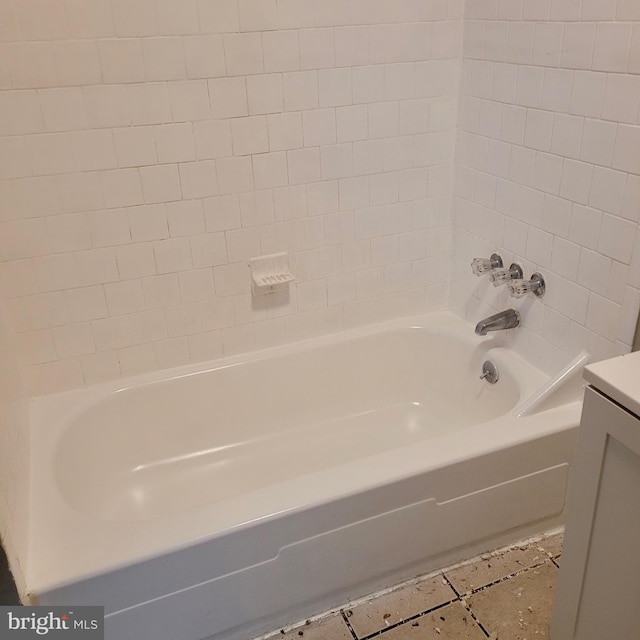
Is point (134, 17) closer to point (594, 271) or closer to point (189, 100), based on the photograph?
point (189, 100)

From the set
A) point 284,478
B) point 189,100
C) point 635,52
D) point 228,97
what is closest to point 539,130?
point 635,52

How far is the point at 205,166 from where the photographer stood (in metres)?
1.92

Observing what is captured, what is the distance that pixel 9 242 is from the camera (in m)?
1.80

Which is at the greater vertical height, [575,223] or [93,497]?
[575,223]

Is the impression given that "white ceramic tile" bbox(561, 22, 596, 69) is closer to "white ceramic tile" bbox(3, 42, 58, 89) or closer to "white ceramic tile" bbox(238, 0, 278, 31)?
"white ceramic tile" bbox(238, 0, 278, 31)

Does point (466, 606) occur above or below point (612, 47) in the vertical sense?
below

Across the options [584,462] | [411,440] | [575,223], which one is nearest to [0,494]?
[584,462]

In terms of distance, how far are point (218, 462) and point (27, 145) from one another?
116cm

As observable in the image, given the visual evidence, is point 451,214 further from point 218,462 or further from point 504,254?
point 218,462

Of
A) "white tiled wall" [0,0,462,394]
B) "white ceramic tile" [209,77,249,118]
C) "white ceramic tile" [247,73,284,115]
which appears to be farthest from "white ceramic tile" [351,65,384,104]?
"white ceramic tile" [209,77,249,118]

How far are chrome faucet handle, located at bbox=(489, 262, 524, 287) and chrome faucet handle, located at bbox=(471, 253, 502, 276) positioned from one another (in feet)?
0.18

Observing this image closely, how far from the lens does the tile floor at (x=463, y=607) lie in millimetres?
1646

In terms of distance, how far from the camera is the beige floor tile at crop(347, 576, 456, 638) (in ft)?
5.49

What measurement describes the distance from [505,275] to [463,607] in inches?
39.2
